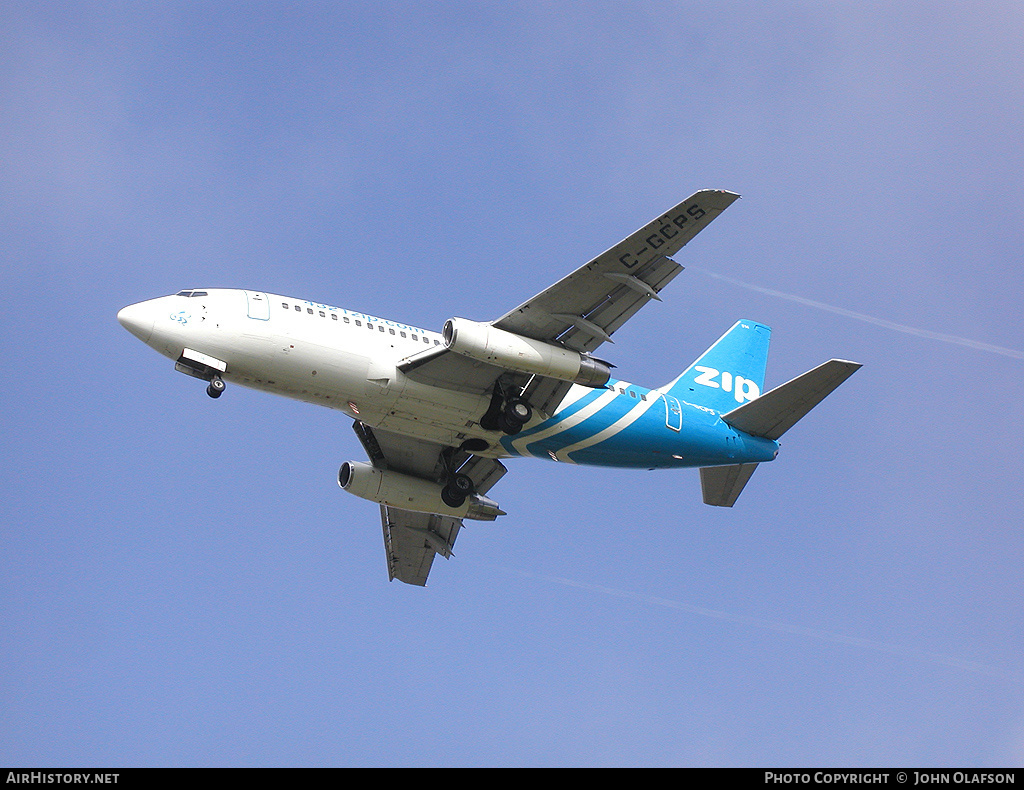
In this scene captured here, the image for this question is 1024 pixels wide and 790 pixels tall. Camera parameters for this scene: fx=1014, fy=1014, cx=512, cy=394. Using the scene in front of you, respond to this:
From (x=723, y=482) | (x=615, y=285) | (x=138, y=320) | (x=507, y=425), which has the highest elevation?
(x=615, y=285)

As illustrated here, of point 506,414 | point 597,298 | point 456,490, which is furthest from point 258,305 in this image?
point 456,490

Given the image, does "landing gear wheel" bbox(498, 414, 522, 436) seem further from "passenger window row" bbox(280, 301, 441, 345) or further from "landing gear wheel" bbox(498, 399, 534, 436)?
"passenger window row" bbox(280, 301, 441, 345)

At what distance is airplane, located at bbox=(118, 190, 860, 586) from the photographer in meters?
30.2

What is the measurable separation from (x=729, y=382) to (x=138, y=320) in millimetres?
21671

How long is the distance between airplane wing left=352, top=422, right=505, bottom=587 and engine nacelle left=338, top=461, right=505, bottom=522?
0.50 m

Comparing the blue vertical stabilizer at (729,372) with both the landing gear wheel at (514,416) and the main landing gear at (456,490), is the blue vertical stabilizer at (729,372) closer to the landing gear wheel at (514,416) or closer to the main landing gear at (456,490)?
the landing gear wheel at (514,416)

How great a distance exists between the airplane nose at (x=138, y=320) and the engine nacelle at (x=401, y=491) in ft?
32.3

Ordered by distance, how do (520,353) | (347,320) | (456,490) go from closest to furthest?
(520,353) < (347,320) < (456,490)

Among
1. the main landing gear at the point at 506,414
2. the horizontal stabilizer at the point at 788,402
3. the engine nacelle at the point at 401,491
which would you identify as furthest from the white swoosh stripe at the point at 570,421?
the engine nacelle at the point at 401,491

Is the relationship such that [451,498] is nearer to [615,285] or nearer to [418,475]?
[418,475]

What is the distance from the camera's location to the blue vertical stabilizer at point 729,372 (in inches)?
1500

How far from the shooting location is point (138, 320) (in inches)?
1185
